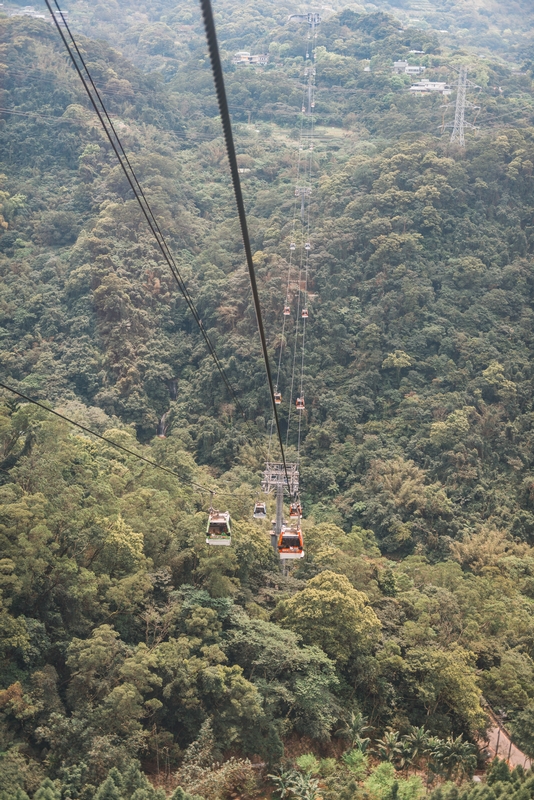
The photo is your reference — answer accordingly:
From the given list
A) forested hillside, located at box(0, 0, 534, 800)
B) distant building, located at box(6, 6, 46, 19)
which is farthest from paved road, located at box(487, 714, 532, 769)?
distant building, located at box(6, 6, 46, 19)

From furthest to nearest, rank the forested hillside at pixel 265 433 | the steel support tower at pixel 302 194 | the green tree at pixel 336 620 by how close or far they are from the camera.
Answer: the steel support tower at pixel 302 194
the green tree at pixel 336 620
the forested hillside at pixel 265 433

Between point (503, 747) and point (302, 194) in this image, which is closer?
point (503, 747)

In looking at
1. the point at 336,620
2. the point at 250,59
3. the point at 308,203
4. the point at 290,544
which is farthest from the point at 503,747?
the point at 250,59

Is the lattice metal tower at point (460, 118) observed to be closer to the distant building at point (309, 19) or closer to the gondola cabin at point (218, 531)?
the distant building at point (309, 19)

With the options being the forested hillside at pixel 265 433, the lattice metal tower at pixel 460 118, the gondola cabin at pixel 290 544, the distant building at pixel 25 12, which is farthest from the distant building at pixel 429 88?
the gondola cabin at pixel 290 544

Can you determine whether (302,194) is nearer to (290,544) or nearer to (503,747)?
(290,544)

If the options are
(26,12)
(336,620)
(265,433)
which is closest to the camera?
(336,620)

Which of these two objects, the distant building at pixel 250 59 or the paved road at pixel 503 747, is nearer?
the paved road at pixel 503 747

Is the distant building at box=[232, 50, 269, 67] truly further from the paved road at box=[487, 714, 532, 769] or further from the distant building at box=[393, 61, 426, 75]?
the paved road at box=[487, 714, 532, 769]
